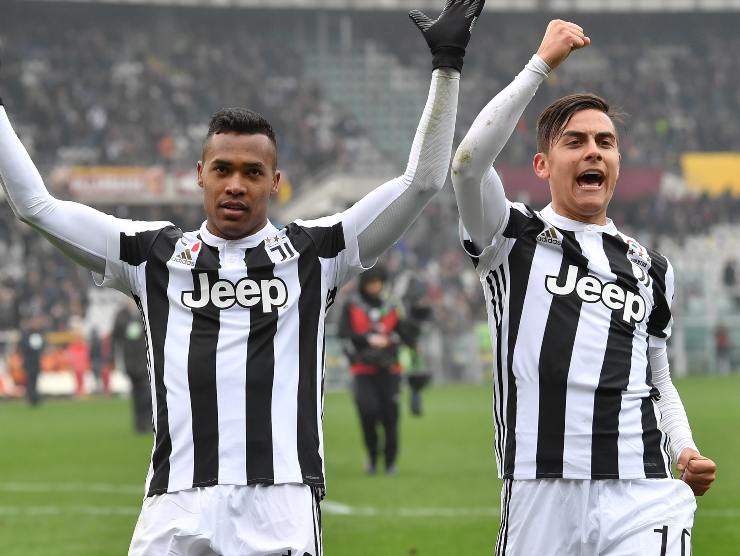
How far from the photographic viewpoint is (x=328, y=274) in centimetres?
422

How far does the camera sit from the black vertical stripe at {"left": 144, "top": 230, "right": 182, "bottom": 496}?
13.0 ft

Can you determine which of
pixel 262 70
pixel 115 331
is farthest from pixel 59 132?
pixel 115 331

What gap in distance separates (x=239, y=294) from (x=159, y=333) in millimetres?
280

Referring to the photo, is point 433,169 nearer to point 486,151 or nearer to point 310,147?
point 486,151

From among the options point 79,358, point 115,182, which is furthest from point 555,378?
point 115,182

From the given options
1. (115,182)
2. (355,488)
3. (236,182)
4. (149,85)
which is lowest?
(355,488)

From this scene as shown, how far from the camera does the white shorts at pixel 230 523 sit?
3.80 m

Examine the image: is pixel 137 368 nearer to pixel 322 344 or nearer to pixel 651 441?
pixel 322 344

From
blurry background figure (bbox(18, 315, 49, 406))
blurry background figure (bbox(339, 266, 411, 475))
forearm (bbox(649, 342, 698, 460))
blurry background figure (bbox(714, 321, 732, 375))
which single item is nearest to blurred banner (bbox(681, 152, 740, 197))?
blurry background figure (bbox(714, 321, 732, 375))

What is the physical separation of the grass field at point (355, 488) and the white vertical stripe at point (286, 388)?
4954mm

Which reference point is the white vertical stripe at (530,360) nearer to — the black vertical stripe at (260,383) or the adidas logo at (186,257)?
the black vertical stripe at (260,383)

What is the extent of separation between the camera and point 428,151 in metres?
4.13

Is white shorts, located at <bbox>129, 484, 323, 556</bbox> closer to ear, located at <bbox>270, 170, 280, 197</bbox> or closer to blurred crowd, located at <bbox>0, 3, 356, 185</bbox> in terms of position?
ear, located at <bbox>270, 170, 280, 197</bbox>

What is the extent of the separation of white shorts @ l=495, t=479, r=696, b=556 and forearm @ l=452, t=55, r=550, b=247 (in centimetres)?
94
